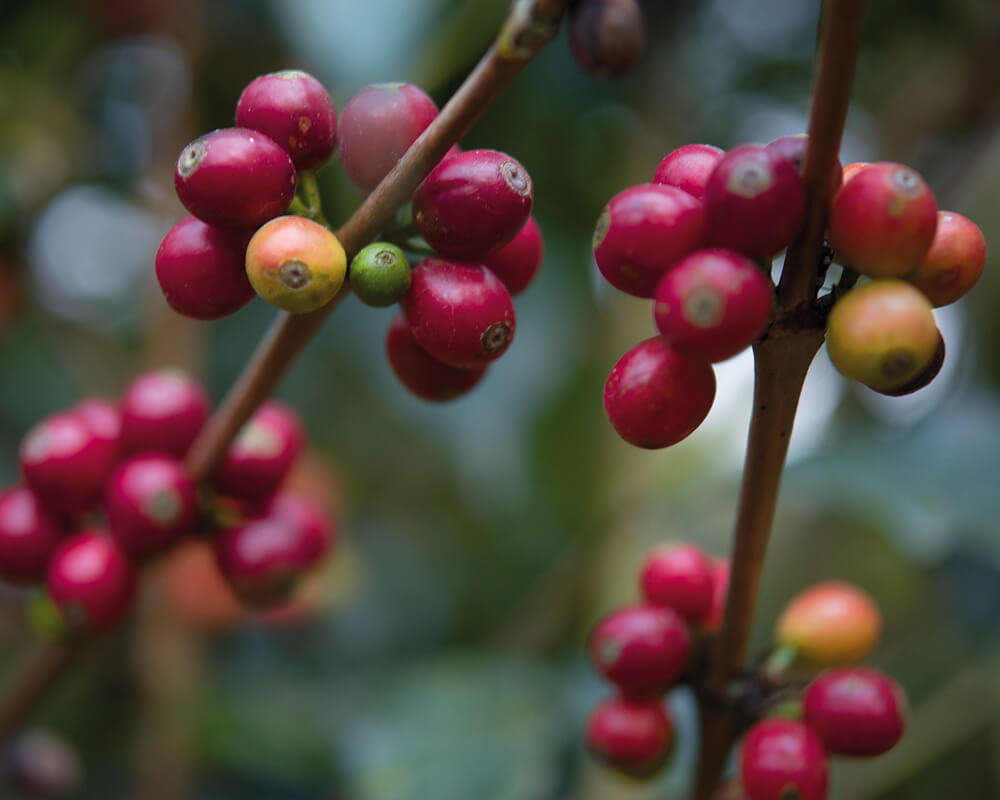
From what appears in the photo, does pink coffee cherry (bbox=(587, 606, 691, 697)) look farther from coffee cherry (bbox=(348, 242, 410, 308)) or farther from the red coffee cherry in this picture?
coffee cherry (bbox=(348, 242, 410, 308))

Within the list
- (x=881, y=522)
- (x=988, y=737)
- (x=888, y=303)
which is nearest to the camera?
(x=888, y=303)

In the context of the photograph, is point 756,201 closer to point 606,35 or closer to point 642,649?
point 606,35

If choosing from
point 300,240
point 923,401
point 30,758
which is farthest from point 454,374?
point 923,401

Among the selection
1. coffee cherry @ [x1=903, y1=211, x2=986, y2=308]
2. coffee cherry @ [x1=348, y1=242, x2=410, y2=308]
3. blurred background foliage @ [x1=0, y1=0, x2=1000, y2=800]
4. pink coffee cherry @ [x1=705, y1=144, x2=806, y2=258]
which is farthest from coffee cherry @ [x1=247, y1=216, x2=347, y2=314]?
blurred background foliage @ [x1=0, y1=0, x2=1000, y2=800]

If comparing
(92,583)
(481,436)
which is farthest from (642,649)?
(481,436)

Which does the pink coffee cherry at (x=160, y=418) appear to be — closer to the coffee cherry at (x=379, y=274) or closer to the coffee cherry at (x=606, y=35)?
the coffee cherry at (x=379, y=274)

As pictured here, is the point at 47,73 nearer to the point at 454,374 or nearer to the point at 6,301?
the point at 6,301

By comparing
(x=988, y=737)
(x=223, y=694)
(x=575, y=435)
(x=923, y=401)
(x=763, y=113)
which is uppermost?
(x=763, y=113)
